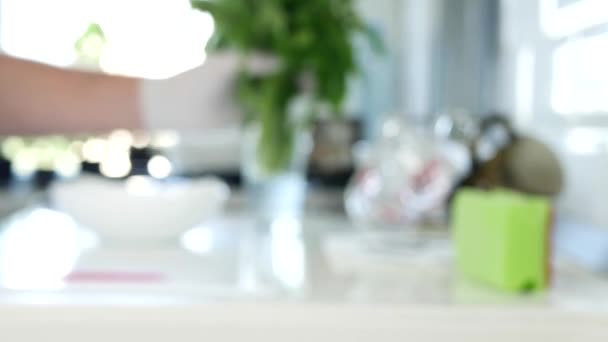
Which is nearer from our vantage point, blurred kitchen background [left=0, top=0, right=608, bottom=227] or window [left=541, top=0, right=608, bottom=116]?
window [left=541, top=0, right=608, bottom=116]

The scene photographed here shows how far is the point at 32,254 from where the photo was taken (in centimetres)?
86

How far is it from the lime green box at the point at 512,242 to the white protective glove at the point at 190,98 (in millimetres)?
416

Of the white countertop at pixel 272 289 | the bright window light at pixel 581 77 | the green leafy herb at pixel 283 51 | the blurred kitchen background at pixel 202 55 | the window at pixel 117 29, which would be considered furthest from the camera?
the window at pixel 117 29

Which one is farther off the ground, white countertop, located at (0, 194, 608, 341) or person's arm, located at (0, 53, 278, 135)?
person's arm, located at (0, 53, 278, 135)

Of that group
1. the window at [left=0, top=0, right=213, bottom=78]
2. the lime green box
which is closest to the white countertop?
the lime green box

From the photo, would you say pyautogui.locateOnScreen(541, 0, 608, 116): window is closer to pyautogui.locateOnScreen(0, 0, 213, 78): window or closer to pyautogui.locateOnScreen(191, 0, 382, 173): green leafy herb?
pyautogui.locateOnScreen(191, 0, 382, 173): green leafy herb

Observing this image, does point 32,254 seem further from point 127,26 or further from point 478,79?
point 127,26

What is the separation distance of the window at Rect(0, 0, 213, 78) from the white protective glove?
72 centimetres

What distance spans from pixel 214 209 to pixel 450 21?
2.54 feet

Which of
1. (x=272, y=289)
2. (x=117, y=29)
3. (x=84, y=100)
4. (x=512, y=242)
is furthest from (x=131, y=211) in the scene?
(x=117, y=29)

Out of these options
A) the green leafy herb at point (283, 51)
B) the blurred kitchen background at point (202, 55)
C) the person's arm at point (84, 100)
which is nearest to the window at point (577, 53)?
the blurred kitchen background at point (202, 55)

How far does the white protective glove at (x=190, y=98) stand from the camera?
0.95 metres

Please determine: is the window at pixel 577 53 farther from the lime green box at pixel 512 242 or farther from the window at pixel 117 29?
the window at pixel 117 29

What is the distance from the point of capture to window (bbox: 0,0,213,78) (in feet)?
5.80
